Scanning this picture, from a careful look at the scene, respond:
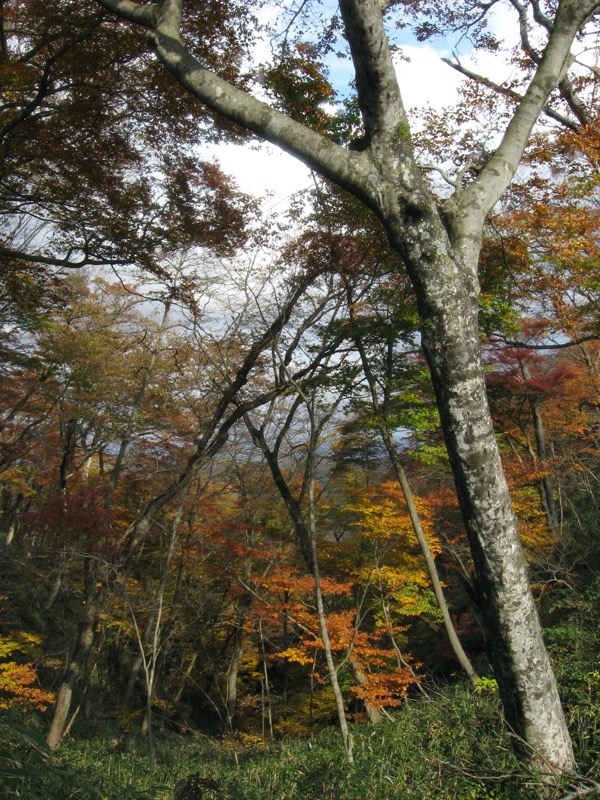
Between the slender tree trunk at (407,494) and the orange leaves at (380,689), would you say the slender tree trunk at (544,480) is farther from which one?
the orange leaves at (380,689)

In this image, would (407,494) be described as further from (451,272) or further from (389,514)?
(451,272)

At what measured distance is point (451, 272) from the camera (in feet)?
10.1

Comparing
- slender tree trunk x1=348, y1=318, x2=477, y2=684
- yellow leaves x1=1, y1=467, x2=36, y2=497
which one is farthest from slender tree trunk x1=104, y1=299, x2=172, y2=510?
slender tree trunk x1=348, y1=318, x2=477, y2=684

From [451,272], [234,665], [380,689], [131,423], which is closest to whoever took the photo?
[451,272]

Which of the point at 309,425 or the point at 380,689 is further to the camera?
the point at 309,425

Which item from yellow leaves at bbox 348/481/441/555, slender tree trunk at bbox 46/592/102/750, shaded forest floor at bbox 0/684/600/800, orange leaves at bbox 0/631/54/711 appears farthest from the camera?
yellow leaves at bbox 348/481/441/555

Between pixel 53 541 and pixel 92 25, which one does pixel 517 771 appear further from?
pixel 53 541

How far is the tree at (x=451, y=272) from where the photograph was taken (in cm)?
279

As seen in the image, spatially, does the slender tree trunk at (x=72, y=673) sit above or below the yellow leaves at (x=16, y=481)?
below

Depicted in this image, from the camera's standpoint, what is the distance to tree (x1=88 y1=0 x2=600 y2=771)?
9.15ft

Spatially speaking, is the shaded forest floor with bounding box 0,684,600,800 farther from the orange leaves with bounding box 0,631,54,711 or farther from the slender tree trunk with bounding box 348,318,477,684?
the orange leaves with bounding box 0,631,54,711

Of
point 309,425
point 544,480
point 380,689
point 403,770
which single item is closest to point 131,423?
point 309,425

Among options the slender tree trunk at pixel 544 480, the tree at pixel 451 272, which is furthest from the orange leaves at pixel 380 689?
the tree at pixel 451 272

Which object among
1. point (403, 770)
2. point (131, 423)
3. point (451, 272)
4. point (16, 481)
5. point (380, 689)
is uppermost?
point (131, 423)
